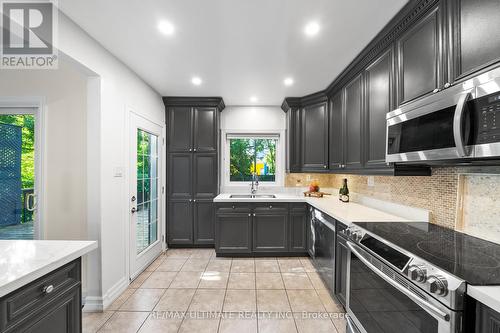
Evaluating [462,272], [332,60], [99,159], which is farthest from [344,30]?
[99,159]

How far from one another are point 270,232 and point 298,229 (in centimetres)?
44

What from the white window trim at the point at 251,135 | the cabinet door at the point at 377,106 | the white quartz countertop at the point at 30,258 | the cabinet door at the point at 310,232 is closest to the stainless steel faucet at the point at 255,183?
the white window trim at the point at 251,135

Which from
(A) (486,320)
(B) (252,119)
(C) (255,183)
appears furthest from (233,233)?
(A) (486,320)

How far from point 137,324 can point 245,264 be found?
1545mm

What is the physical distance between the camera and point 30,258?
112 cm

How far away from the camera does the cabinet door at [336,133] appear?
282 centimetres

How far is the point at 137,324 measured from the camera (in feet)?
6.38

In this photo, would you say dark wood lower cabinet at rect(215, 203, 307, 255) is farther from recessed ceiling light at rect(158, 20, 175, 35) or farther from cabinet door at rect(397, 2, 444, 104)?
recessed ceiling light at rect(158, 20, 175, 35)

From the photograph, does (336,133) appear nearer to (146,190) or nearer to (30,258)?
(146,190)

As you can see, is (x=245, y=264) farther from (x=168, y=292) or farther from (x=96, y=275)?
(x=96, y=275)

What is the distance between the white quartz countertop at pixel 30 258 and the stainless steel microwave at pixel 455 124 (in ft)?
6.91

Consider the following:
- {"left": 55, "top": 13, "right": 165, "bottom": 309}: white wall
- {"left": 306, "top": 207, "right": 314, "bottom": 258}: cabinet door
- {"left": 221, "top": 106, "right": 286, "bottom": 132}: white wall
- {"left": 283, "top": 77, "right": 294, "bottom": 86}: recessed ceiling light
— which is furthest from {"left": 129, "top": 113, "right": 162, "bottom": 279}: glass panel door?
{"left": 306, "top": 207, "right": 314, "bottom": 258}: cabinet door

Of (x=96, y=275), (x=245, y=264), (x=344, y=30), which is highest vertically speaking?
(x=344, y=30)

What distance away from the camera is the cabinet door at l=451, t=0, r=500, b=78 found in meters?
1.02
